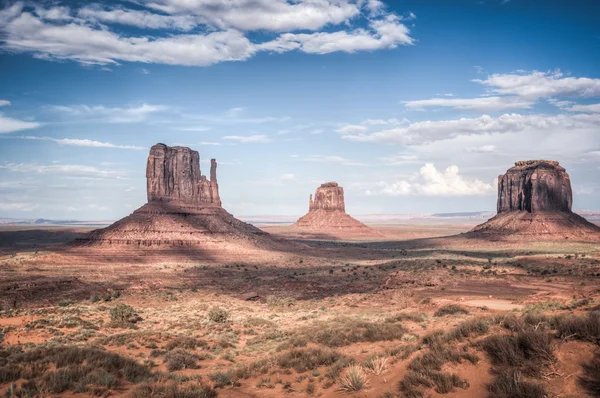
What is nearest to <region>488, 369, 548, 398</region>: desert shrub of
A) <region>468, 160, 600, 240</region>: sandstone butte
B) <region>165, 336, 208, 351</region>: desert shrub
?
<region>165, 336, 208, 351</region>: desert shrub

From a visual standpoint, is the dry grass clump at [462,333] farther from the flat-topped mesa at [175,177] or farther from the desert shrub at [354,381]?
the flat-topped mesa at [175,177]

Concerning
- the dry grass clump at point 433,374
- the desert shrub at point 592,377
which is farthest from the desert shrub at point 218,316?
the desert shrub at point 592,377

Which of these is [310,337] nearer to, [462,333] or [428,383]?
[462,333]

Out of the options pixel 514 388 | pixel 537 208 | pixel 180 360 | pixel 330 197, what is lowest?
pixel 180 360

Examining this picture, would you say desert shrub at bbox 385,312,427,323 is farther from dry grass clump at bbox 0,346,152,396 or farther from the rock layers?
the rock layers

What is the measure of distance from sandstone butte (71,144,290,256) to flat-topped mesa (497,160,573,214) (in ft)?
219

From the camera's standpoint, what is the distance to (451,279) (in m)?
34.1

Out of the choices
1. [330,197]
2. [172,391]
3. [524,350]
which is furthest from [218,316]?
[330,197]

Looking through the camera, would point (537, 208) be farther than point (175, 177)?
Yes

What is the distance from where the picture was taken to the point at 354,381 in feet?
31.2

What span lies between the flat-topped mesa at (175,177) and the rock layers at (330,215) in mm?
69291

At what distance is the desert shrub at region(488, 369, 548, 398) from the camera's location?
24.1 ft

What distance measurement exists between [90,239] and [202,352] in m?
60.3

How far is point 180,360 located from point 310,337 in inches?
197
